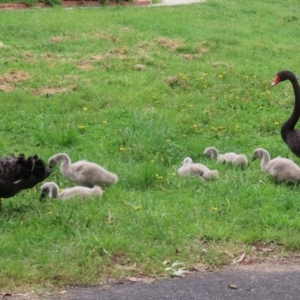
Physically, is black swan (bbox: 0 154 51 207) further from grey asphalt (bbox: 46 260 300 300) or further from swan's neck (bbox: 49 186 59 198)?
grey asphalt (bbox: 46 260 300 300)

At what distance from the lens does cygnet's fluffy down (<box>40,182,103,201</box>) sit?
6.20 m

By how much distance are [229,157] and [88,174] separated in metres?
1.71

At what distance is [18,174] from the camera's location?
5.88 metres

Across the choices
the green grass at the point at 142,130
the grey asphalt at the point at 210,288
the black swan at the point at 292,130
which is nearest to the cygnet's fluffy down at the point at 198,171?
the green grass at the point at 142,130

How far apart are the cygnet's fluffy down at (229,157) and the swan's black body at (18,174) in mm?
2212

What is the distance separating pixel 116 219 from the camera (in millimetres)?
5750

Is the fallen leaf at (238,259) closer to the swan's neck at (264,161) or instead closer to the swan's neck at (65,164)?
the swan's neck at (264,161)

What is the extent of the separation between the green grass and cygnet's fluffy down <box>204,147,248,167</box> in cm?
12

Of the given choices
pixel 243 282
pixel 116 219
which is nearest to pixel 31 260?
pixel 116 219

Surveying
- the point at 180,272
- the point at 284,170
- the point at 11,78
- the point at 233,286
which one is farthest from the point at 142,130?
the point at 233,286

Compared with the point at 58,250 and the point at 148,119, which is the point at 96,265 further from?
the point at 148,119

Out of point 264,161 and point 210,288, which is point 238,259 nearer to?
point 210,288

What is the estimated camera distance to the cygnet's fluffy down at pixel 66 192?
620 cm

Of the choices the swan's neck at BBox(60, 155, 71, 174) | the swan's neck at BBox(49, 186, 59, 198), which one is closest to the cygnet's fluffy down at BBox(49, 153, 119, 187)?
the swan's neck at BBox(60, 155, 71, 174)
